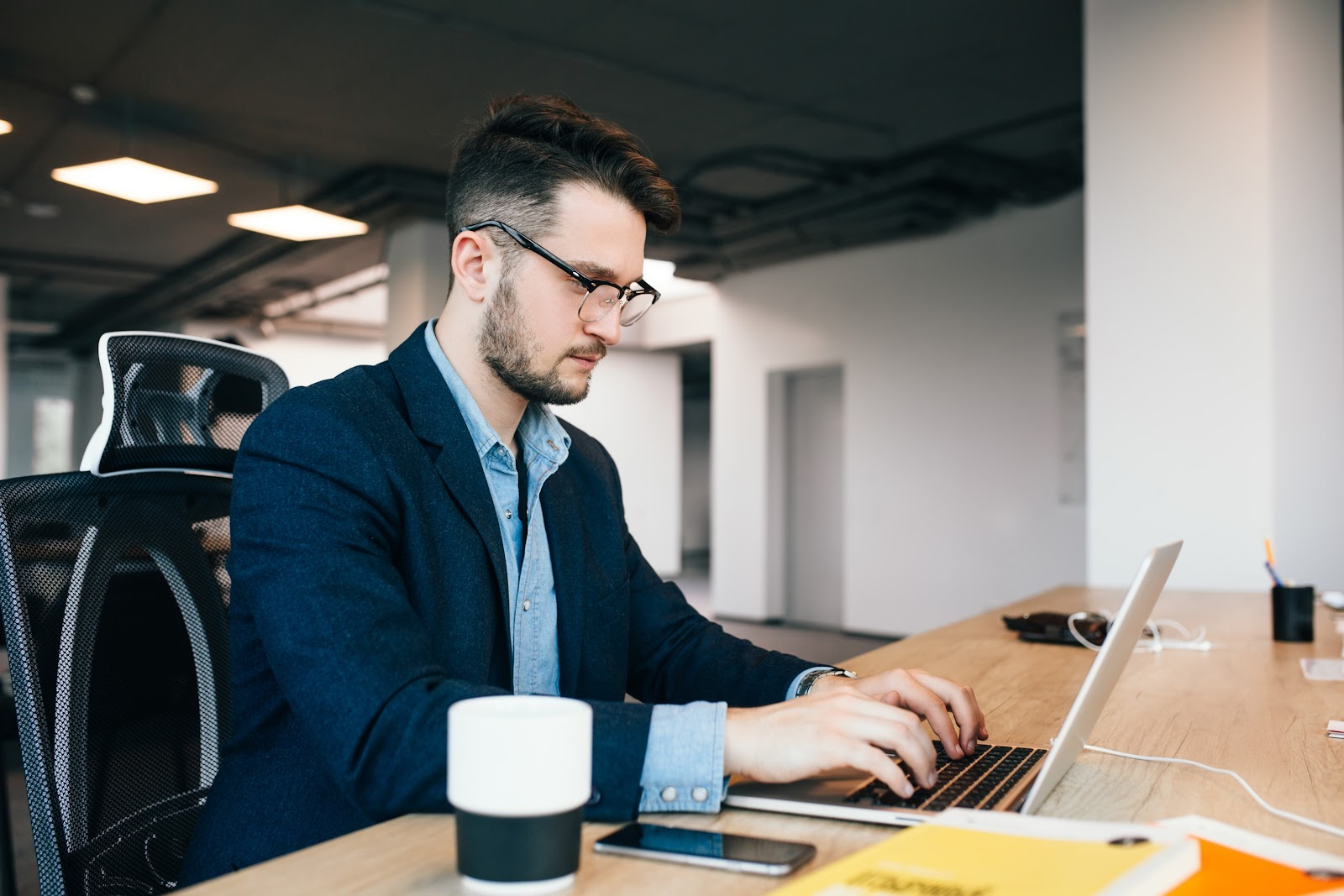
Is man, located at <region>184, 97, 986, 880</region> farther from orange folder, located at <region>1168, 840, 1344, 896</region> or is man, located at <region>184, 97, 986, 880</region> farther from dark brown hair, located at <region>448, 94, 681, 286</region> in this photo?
orange folder, located at <region>1168, 840, 1344, 896</region>

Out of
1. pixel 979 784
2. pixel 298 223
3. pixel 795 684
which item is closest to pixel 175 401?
pixel 795 684

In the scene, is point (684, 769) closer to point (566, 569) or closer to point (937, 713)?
point (937, 713)

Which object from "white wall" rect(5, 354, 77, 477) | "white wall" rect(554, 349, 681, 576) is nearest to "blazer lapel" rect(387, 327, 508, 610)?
"white wall" rect(554, 349, 681, 576)

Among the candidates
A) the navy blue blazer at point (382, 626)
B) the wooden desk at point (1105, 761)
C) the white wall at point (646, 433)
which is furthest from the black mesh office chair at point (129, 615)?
the white wall at point (646, 433)

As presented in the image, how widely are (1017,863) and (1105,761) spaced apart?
52cm

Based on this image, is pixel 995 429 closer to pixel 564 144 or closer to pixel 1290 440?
pixel 1290 440

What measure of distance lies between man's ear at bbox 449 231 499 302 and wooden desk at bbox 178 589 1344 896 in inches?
25.1

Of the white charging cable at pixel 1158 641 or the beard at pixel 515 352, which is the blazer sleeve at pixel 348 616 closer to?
the beard at pixel 515 352

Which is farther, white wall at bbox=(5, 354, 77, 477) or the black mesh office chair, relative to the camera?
white wall at bbox=(5, 354, 77, 477)

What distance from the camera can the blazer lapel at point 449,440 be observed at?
1142mm

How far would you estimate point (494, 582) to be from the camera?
45.1 inches

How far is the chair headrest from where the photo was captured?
4.29 ft

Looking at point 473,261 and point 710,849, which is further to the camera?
point 473,261

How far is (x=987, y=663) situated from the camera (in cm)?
169
